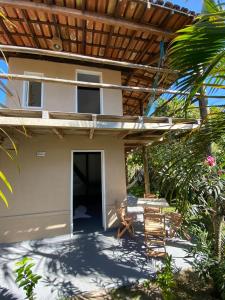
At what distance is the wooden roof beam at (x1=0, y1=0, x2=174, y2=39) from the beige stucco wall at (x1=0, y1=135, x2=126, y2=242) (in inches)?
132

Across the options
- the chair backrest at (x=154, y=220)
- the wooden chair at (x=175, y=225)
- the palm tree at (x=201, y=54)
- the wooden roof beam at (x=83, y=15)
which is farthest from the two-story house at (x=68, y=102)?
the palm tree at (x=201, y=54)

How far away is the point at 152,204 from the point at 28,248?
153 inches

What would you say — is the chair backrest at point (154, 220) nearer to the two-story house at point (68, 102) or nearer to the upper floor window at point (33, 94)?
the two-story house at point (68, 102)

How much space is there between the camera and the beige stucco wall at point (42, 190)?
222 inches

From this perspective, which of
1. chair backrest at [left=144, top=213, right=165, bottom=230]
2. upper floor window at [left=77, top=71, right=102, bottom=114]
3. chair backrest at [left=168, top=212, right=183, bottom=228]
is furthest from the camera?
upper floor window at [left=77, top=71, right=102, bottom=114]

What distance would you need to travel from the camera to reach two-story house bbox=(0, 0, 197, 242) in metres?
4.63

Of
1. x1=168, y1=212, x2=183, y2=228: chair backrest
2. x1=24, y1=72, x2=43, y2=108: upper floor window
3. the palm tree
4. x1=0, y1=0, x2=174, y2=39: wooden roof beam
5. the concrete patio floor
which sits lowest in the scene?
the concrete patio floor

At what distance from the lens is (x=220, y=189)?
364 centimetres

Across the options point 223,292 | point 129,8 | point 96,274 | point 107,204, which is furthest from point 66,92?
point 223,292

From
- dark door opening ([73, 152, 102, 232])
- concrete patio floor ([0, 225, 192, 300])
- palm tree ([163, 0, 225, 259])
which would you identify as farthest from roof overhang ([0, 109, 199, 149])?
dark door opening ([73, 152, 102, 232])

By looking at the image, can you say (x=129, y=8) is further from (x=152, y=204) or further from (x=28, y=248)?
(x=28, y=248)

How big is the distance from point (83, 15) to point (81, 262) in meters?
5.88

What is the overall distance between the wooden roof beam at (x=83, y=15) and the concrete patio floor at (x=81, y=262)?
556 centimetres

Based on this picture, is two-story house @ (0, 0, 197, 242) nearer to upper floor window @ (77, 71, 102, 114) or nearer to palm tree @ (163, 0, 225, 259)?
upper floor window @ (77, 71, 102, 114)
